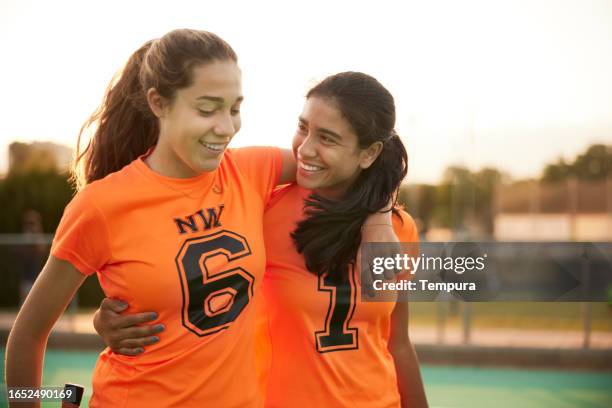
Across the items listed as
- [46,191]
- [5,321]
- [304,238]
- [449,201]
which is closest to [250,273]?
[304,238]

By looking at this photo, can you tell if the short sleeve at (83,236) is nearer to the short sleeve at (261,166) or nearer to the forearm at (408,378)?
the short sleeve at (261,166)

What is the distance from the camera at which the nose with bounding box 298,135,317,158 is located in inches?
86.4

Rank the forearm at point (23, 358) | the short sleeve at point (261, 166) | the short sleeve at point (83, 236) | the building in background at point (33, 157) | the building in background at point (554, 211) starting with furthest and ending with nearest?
the building in background at point (554, 211), the building in background at point (33, 157), the short sleeve at point (261, 166), the forearm at point (23, 358), the short sleeve at point (83, 236)

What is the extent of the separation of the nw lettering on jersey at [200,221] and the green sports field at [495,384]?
3.92 m

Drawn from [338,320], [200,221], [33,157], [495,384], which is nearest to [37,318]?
[200,221]

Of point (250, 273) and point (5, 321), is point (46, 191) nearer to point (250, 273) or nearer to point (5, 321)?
point (5, 321)

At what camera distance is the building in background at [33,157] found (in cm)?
1255

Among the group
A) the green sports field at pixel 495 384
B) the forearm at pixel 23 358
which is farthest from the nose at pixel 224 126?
the green sports field at pixel 495 384

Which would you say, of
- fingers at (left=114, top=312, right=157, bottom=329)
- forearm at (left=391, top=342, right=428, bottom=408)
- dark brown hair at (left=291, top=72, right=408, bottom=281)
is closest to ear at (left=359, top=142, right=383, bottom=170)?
dark brown hair at (left=291, top=72, right=408, bottom=281)

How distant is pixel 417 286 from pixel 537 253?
594 centimetres

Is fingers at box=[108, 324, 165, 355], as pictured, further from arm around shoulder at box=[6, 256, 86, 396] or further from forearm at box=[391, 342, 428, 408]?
forearm at box=[391, 342, 428, 408]

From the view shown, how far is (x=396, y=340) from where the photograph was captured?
2.41 m

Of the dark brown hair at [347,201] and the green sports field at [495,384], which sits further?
the green sports field at [495,384]

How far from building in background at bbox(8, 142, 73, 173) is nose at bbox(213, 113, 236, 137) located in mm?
11153
